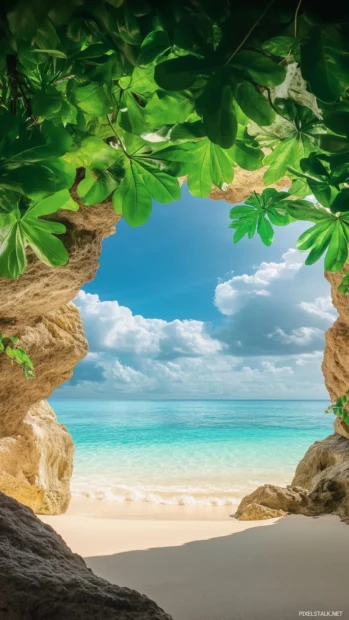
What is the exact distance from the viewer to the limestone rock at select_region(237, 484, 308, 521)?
4031mm

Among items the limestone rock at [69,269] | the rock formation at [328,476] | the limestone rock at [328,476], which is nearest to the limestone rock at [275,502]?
the rock formation at [328,476]

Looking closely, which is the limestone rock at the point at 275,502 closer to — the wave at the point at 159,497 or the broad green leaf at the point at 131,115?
the wave at the point at 159,497

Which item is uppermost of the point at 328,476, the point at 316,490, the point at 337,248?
the point at 337,248

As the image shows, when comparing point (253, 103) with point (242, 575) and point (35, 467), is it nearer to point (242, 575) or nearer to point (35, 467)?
point (242, 575)

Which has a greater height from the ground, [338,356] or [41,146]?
[338,356]

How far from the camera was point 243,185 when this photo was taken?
244 centimetres

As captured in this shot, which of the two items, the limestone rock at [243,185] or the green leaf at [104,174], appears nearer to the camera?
the green leaf at [104,174]

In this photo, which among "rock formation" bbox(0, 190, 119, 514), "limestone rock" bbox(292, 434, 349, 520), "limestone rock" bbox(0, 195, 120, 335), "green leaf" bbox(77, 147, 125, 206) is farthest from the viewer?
"limestone rock" bbox(292, 434, 349, 520)

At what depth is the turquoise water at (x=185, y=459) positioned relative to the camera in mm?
9891

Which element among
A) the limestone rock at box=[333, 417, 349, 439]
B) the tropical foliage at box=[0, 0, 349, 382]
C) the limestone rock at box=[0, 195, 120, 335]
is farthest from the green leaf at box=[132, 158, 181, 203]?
the limestone rock at box=[333, 417, 349, 439]

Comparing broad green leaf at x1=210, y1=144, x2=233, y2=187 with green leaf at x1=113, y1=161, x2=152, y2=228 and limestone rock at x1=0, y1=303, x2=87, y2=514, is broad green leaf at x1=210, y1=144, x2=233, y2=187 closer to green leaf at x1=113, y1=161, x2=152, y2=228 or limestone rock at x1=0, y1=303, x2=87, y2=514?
green leaf at x1=113, y1=161, x2=152, y2=228

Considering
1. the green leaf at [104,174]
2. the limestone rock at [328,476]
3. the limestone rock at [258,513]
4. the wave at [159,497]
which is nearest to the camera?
the green leaf at [104,174]

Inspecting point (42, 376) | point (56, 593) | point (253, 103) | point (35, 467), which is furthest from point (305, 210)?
point (35, 467)

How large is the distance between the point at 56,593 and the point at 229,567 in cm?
109
